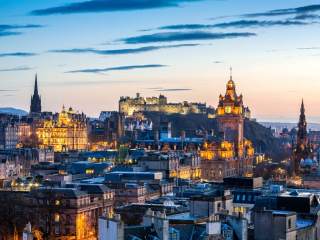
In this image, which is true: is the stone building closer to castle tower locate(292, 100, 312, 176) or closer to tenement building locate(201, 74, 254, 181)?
castle tower locate(292, 100, 312, 176)

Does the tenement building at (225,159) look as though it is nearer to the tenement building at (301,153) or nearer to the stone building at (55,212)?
Answer: the tenement building at (301,153)

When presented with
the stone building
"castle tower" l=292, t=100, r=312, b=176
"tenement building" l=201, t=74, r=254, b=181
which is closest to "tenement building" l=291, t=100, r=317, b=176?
"castle tower" l=292, t=100, r=312, b=176

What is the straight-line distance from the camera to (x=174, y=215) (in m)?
48.5

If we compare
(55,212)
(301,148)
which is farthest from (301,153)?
(55,212)

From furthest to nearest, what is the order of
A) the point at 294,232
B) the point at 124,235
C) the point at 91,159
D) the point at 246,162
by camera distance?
the point at 246,162 < the point at 91,159 < the point at 294,232 < the point at 124,235

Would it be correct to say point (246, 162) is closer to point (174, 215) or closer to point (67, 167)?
point (67, 167)

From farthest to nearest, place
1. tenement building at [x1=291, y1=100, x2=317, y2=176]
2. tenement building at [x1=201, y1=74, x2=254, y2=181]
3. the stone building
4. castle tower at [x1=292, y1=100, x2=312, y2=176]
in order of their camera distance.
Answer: tenement building at [x1=201, y1=74, x2=254, y2=181] → castle tower at [x1=292, y1=100, x2=312, y2=176] → tenement building at [x1=291, y1=100, x2=317, y2=176] → the stone building

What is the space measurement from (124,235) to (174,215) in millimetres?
10372

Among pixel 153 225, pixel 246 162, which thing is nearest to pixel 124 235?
pixel 153 225

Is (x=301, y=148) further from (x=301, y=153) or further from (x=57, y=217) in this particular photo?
(x=57, y=217)

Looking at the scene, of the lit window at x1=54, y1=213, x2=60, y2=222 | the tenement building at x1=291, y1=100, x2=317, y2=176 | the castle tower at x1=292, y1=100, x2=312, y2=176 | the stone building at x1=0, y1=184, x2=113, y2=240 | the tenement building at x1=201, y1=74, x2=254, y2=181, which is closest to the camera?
the stone building at x1=0, y1=184, x2=113, y2=240

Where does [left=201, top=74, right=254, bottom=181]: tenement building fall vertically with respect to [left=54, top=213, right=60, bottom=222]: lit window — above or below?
above

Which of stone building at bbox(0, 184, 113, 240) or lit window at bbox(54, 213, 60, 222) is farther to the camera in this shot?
lit window at bbox(54, 213, 60, 222)

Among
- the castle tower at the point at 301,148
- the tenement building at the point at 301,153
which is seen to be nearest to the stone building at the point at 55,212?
the tenement building at the point at 301,153
